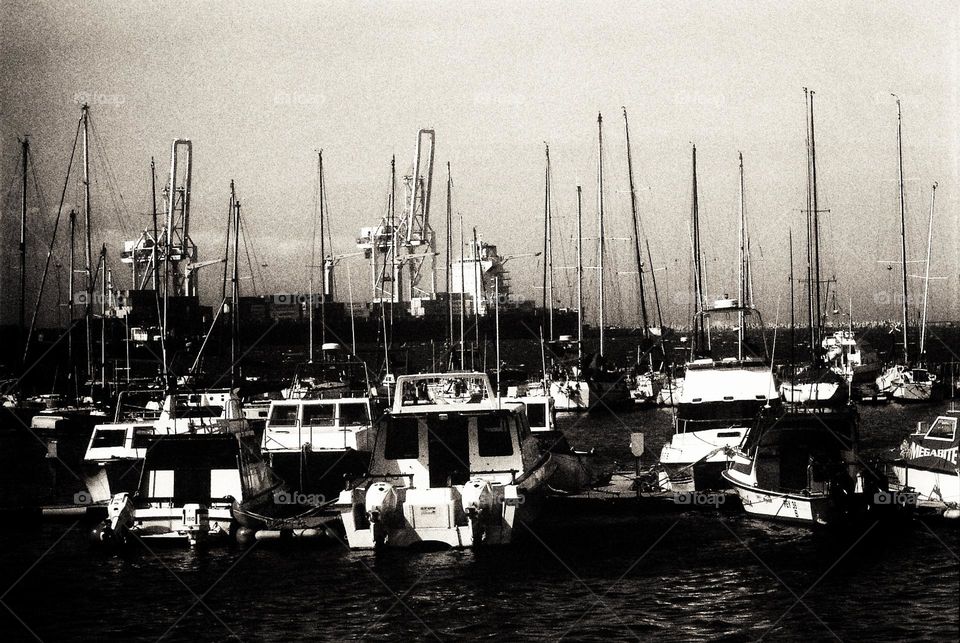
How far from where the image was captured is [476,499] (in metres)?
19.8

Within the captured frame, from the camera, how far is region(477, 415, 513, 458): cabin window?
22625 millimetres

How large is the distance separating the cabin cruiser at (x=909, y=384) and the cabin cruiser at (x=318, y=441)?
121 ft

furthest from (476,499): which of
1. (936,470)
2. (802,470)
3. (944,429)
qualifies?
(944,429)

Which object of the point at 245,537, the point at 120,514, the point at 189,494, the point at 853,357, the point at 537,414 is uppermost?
the point at 853,357

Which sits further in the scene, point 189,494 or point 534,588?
point 189,494

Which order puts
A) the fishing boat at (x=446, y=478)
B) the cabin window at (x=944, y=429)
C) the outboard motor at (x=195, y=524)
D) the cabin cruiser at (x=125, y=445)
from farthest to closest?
the cabin cruiser at (x=125, y=445)
the cabin window at (x=944, y=429)
the outboard motor at (x=195, y=524)
the fishing boat at (x=446, y=478)

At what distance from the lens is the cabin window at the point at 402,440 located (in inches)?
885

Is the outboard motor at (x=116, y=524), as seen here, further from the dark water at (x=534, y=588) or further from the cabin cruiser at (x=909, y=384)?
the cabin cruiser at (x=909, y=384)

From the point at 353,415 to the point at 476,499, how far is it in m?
10.2

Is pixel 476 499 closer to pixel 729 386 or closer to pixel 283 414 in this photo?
pixel 283 414

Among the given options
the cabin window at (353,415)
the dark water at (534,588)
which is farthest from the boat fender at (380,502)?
the cabin window at (353,415)

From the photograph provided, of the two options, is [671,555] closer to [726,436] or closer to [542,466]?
[542,466]

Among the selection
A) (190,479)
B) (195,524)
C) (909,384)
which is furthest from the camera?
(909,384)

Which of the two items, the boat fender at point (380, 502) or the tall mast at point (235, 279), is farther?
the tall mast at point (235, 279)
